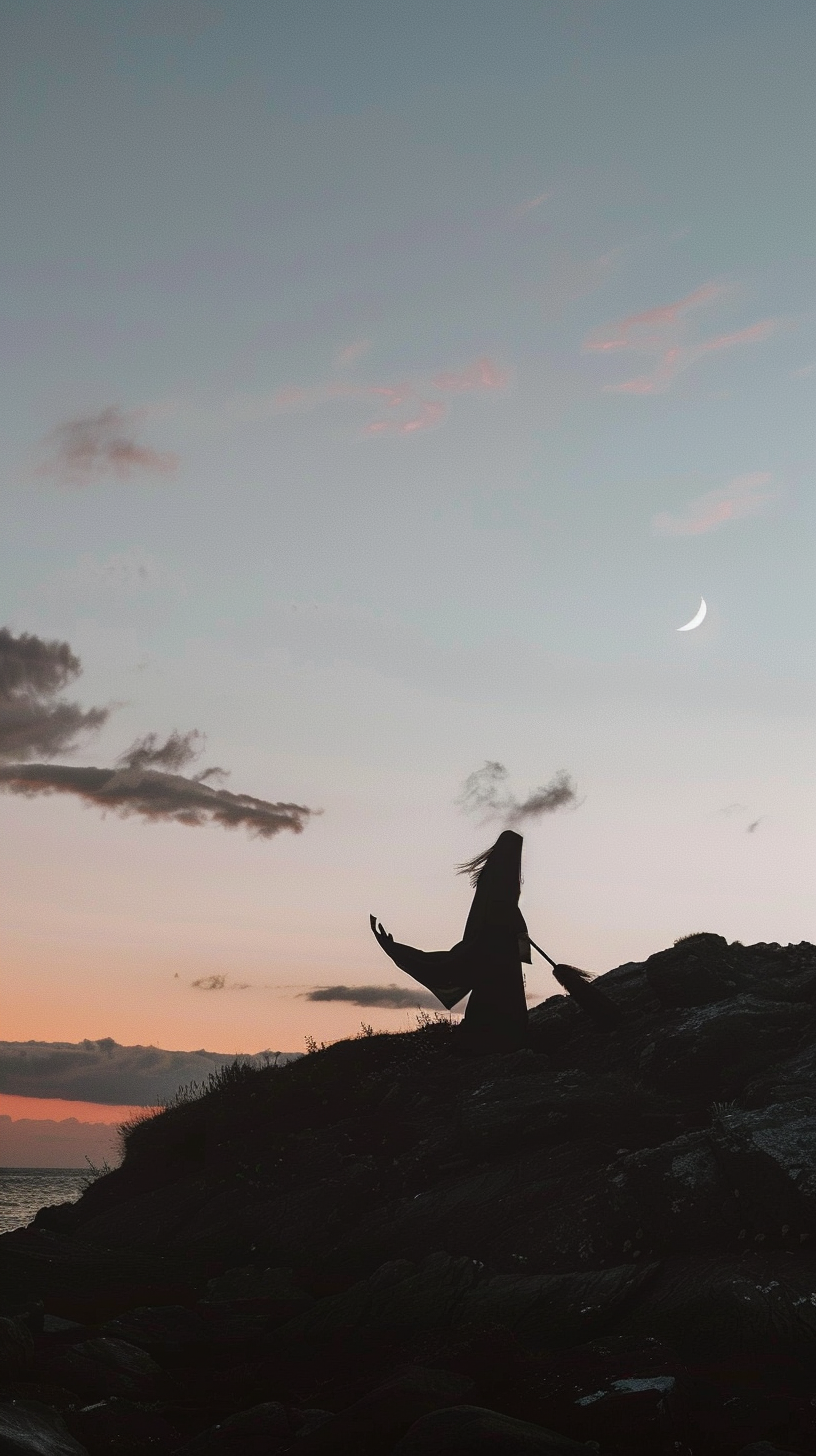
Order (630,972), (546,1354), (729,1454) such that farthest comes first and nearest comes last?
(630,972) → (546,1354) → (729,1454)

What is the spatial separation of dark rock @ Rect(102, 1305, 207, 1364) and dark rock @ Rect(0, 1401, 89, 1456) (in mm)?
2813

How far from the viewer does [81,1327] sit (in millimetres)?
13711

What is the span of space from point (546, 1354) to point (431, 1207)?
14.3ft

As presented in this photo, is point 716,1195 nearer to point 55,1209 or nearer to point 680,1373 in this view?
point 680,1373

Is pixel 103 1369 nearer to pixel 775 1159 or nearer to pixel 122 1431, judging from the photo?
pixel 122 1431

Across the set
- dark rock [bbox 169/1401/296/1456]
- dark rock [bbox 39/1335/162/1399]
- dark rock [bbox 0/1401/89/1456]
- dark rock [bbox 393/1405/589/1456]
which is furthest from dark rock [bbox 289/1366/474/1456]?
dark rock [bbox 39/1335/162/1399]

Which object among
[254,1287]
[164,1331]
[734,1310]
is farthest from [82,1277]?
[734,1310]

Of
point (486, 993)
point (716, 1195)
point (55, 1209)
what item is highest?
point (486, 993)

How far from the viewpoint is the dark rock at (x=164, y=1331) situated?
13070 mm

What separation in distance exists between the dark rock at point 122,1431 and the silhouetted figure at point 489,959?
33.5ft

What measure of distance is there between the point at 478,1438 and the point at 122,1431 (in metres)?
3.96

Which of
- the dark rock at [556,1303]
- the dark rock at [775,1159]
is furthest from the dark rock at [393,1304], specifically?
the dark rock at [775,1159]

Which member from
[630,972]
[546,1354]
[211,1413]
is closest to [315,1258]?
[211,1413]

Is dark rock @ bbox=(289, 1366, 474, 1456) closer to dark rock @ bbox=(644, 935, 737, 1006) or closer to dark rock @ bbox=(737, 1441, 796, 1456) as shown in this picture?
dark rock @ bbox=(737, 1441, 796, 1456)
